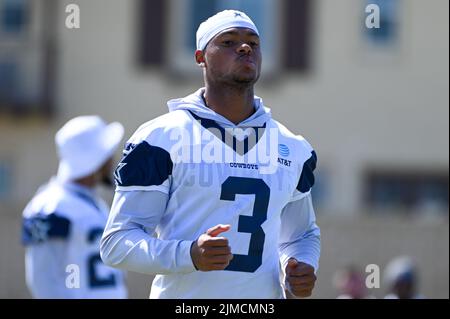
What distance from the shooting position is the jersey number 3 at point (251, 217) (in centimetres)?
450

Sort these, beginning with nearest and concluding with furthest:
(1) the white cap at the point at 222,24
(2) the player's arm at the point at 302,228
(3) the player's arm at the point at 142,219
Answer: (3) the player's arm at the point at 142,219 → (1) the white cap at the point at 222,24 → (2) the player's arm at the point at 302,228

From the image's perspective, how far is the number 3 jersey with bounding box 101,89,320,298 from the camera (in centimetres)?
444

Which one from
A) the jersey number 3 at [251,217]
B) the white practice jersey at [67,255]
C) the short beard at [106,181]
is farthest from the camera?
the short beard at [106,181]

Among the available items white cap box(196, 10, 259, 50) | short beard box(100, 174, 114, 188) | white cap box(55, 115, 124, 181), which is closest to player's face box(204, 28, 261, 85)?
white cap box(196, 10, 259, 50)

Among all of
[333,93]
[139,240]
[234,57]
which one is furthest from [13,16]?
[139,240]

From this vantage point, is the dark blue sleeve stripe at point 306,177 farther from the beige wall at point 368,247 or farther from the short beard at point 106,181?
the beige wall at point 368,247

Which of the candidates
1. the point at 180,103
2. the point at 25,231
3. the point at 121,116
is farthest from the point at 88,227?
the point at 121,116

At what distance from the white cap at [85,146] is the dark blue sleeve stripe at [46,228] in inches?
15.8

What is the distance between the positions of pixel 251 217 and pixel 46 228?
7.31 ft

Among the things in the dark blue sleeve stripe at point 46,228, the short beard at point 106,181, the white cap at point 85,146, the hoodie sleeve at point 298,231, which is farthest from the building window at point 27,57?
the hoodie sleeve at point 298,231

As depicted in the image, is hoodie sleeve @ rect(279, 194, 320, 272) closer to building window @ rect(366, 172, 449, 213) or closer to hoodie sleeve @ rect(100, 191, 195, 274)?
hoodie sleeve @ rect(100, 191, 195, 274)

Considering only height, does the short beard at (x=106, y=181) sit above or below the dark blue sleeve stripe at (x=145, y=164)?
below

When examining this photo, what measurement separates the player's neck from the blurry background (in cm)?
1289
